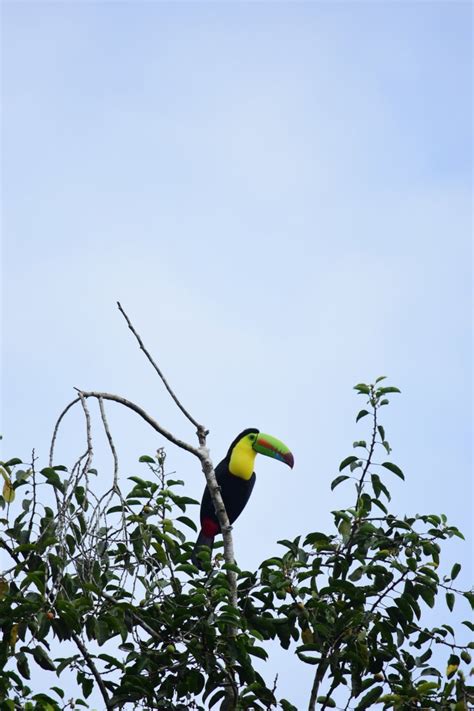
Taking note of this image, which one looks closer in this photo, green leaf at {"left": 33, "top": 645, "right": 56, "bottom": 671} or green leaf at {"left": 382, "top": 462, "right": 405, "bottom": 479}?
green leaf at {"left": 33, "top": 645, "right": 56, "bottom": 671}

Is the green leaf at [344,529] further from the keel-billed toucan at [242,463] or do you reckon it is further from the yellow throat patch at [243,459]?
the yellow throat patch at [243,459]

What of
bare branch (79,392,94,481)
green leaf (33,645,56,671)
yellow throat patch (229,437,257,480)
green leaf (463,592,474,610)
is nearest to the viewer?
bare branch (79,392,94,481)

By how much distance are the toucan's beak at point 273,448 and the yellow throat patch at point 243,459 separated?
53 mm

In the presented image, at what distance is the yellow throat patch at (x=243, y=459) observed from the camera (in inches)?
287

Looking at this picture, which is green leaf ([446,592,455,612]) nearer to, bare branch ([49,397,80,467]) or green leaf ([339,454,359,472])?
green leaf ([339,454,359,472])

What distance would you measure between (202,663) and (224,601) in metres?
0.29

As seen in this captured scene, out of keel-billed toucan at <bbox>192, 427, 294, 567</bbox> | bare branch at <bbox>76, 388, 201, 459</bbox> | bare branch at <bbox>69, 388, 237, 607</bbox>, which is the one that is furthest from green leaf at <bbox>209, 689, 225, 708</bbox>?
keel-billed toucan at <bbox>192, 427, 294, 567</bbox>

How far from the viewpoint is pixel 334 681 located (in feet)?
16.8

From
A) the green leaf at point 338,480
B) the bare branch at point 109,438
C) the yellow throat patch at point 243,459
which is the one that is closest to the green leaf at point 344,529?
the green leaf at point 338,480

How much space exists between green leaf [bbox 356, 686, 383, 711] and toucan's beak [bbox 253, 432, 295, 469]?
2.36 metres

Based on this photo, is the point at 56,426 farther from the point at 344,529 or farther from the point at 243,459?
the point at 243,459

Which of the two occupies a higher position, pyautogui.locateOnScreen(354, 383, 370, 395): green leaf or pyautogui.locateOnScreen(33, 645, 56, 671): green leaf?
pyautogui.locateOnScreen(354, 383, 370, 395): green leaf

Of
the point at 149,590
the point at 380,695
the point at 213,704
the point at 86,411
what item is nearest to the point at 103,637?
the point at 149,590

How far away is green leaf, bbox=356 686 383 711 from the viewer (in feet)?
16.2
